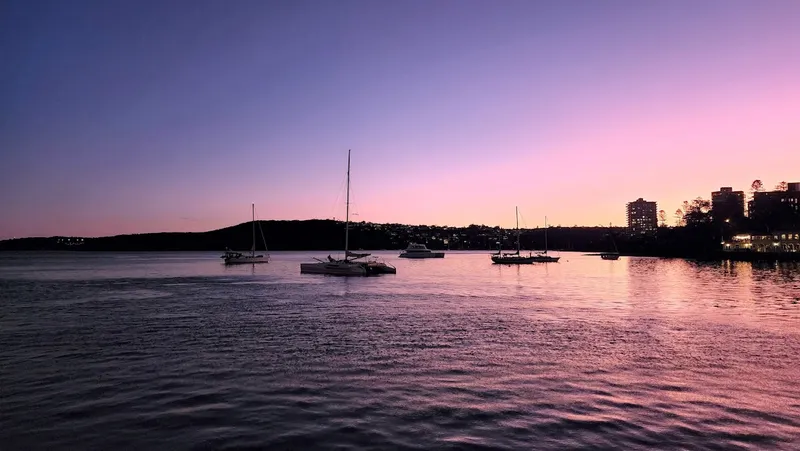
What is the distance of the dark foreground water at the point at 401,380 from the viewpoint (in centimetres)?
1070

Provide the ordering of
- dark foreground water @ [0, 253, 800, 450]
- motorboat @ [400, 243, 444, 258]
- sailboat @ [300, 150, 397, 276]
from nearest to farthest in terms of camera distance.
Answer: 1. dark foreground water @ [0, 253, 800, 450]
2. sailboat @ [300, 150, 397, 276]
3. motorboat @ [400, 243, 444, 258]

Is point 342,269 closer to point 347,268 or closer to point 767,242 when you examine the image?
point 347,268

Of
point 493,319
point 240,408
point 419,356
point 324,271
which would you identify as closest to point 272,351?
point 419,356

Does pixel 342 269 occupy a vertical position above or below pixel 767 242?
below

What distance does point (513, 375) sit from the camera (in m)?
16.0

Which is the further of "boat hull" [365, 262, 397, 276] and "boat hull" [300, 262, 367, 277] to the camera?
"boat hull" [365, 262, 397, 276]

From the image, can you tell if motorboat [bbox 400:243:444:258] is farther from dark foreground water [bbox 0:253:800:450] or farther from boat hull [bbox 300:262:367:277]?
dark foreground water [bbox 0:253:800:450]

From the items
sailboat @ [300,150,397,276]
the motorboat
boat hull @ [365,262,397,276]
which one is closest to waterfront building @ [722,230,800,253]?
the motorboat

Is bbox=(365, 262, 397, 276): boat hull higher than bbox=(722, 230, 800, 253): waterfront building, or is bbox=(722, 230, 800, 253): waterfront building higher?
bbox=(722, 230, 800, 253): waterfront building

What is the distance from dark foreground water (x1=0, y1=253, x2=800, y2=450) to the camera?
35.1ft

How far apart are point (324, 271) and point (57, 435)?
2663 inches

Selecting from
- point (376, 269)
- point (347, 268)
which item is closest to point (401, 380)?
point (347, 268)

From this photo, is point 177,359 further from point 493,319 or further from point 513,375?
point 493,319

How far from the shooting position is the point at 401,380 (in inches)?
604
